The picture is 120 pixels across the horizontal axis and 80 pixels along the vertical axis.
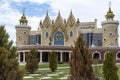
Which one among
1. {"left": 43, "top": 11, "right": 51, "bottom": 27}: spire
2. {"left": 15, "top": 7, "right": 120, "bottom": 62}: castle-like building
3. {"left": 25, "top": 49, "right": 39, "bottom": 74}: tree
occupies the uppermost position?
{"left": 43, "top": 11, "right": 51, "bottom": 27}: spire

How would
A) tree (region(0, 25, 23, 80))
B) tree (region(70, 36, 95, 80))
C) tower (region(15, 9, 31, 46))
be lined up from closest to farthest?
tree (region(0, 25, 23, 80)) → tree (region(70, 36, 95, 80)) → tower (region(15, 9, 31, 46))

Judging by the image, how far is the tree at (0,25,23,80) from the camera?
13016 millimetres

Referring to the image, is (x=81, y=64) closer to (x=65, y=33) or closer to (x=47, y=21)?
(x=65, y=33)

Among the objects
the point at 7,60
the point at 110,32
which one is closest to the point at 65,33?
the point at 110,32

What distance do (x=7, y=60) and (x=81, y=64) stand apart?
5.75 meters

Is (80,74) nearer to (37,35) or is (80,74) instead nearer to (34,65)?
(34,65)

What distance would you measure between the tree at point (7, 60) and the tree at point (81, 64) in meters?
4.75

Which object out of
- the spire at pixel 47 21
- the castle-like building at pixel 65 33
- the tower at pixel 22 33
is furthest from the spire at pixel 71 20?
the tower at pixel 22 33

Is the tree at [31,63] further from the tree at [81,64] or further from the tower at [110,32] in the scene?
the tower at [110,32]

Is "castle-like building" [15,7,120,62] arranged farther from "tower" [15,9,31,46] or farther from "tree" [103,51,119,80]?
"tree" [103,51,119,80]

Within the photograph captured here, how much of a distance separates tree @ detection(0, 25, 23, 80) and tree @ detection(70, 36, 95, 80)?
4746mm

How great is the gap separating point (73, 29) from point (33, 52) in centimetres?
4128

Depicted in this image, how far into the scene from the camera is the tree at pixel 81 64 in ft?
57.2

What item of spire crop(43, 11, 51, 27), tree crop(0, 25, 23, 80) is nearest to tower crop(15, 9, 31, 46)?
spire crop(43, 11, 51, 27)
